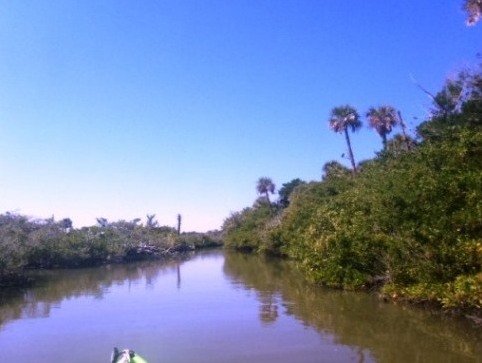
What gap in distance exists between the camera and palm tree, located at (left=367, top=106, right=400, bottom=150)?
120 ft

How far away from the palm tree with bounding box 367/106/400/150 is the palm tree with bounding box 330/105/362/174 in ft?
12.0

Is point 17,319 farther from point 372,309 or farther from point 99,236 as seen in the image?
point 99,236

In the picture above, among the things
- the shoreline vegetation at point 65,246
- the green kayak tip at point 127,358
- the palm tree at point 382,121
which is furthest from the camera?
the palm tree at point 382,121

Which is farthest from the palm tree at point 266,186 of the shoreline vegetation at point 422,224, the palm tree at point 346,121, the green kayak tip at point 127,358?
the green kayak tip at point 127,358

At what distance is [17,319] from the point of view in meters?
17.8

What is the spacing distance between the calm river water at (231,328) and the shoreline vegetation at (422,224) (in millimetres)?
839

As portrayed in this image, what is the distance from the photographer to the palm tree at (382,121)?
36594 mm

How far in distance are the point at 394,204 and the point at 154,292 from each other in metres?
13.2

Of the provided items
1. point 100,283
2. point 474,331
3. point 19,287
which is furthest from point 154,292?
point 474,331

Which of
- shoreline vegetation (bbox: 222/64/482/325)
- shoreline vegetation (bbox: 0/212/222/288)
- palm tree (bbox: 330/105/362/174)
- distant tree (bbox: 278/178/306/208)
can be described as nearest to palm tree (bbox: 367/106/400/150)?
palm tree (bbox: 330/105/362/174)

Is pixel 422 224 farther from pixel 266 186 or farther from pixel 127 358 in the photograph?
pixel 266 186

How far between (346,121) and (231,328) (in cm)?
2990

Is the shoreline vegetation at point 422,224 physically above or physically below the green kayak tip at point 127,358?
above

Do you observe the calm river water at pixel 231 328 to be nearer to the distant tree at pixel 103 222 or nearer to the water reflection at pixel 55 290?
the water reflection at pixel 55 290
